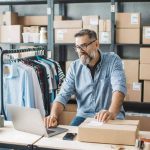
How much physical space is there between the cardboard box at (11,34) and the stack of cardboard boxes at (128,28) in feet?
4.63

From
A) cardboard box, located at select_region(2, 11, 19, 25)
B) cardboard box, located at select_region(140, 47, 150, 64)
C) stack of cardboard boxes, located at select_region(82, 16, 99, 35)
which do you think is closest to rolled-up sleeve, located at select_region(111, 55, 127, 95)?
cardboard box, located at select_region(140, 47, 150, 64)

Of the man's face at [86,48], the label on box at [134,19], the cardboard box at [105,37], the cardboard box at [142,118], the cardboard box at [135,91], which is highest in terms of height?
the label on box at [134,19]

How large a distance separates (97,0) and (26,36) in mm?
1115

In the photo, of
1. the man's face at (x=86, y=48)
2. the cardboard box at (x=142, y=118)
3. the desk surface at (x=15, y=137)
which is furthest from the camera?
the cardboard box at (x=142, y=118)

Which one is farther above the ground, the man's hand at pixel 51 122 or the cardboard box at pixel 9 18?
the cardboard box at pixel 9 18

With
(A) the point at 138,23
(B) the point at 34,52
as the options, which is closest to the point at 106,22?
(A) the point at 138,23

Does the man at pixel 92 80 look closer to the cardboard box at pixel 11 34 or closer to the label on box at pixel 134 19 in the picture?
the label on box at pixel 134 19

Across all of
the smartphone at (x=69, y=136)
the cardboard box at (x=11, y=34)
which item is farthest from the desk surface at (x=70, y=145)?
the cardboard box at (x=11, y=34)

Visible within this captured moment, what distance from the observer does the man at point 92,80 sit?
260cm

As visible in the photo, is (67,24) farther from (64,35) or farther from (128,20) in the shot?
(128,20)

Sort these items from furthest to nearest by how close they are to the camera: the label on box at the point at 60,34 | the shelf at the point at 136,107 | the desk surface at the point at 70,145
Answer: the label on box at the point at 60,34
the shelf at the point at 136,107
the desk surface at the point at 70,145

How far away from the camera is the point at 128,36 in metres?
4.16

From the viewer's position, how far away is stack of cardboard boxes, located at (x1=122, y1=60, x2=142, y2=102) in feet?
13.7

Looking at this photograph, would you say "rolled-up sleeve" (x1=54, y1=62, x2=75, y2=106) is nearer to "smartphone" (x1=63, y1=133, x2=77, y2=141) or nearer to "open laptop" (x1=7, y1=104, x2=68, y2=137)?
"open laptop" (x1=7, y1=104, x2=68, y2=137)
